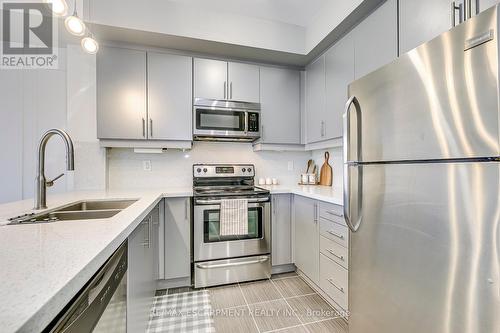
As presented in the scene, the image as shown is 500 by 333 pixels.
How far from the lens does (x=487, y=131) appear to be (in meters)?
0.74

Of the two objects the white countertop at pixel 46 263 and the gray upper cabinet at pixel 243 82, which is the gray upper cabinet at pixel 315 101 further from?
the white countertop at pixel 46 263

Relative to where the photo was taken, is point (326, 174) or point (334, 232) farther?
point (326, 174)

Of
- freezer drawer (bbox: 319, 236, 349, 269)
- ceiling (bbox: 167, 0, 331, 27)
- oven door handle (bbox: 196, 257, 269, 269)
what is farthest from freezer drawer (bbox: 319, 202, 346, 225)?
ceiling (bbox: 167, 0, 331, 27)

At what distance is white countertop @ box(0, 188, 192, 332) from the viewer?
0.39 m

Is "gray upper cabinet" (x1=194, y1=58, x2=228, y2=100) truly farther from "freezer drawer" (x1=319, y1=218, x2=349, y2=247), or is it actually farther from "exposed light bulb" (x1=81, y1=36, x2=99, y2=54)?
"freezer drawer" (x1=319, y1=218, x2=349, y2=247)

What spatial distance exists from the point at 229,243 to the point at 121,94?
71.6 inches

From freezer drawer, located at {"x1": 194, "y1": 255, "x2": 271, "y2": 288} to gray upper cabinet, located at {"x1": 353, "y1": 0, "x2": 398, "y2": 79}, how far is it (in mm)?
1988

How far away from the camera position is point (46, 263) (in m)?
0.58

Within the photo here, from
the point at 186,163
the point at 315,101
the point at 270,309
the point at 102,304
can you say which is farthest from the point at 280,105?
the point at 102,304

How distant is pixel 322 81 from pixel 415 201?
179 centimetres

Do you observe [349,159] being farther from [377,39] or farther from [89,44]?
[89,44]

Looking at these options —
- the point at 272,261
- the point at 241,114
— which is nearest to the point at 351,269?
the point at 272,261

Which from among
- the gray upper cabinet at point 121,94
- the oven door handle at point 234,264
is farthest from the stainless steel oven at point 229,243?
the gray upper cabinet at point 121,94

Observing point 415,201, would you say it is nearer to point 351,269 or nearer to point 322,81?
point 351,269
